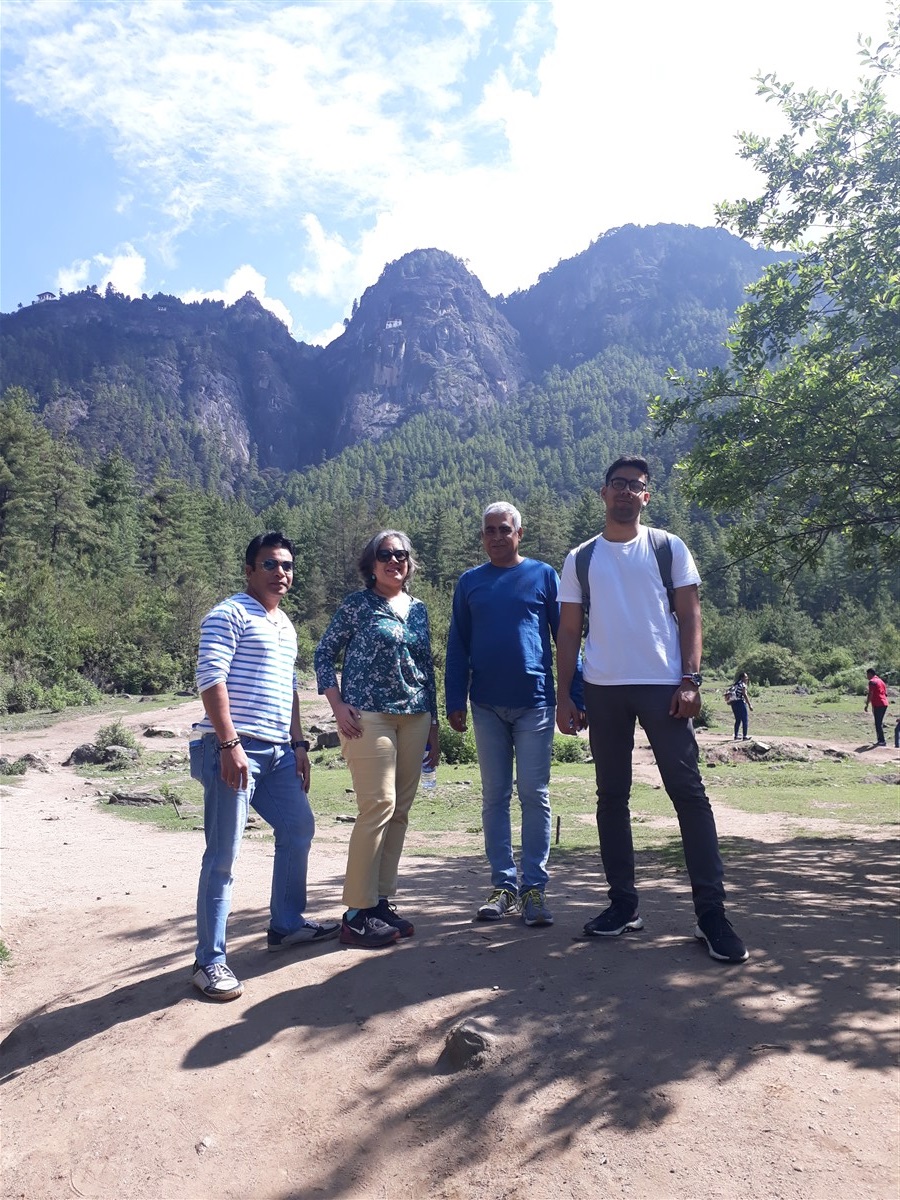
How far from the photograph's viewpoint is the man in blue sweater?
4090mm

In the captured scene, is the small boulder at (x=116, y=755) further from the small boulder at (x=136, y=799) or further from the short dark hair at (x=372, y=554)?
the short dark hair at (x=372, y=554)

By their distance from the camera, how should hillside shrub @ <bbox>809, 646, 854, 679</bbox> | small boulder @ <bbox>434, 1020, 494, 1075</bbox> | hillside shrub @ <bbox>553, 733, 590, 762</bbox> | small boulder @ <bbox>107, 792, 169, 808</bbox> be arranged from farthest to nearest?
hillside shrub @ <bbox>809, 646, 854, 679</bbox> < hillside shrub @ <bbox>553, 733, 590, 762</bbox> < small boulder @ <bbox>107, 792, 169, 808</bbox> < small boulder @ <bbox>434, 1020, 494, 1075</bbox>

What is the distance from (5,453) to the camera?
4619 cm

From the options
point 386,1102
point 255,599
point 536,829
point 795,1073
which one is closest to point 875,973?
point 795,1073

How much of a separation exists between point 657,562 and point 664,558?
37mm

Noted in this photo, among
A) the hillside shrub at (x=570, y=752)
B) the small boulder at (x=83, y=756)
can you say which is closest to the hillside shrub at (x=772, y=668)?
the hillside shrub at (x=570, y=752)

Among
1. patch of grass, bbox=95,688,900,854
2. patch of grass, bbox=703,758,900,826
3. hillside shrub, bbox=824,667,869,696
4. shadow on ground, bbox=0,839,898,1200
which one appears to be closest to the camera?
shadow on ground, bbox=0,839,898,1200

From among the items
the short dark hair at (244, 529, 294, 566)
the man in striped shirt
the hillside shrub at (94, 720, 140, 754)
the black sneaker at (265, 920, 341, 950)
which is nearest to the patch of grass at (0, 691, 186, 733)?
the hillside shrub at (94, 720, 140, 754)

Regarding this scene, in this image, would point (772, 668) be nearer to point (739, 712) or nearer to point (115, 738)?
point (739, 712)

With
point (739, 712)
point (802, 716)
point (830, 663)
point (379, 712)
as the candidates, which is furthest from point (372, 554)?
point (830, 663)

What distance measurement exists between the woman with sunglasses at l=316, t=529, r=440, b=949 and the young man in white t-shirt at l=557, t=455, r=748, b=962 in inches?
29.0

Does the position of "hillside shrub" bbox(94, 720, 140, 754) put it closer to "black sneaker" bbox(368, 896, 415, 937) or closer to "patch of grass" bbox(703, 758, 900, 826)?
"patch of grass" bbox(703, 758, 900, 826)

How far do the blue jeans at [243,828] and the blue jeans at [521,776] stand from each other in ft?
3.03

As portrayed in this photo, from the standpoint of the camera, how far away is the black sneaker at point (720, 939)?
3621 millimetres
